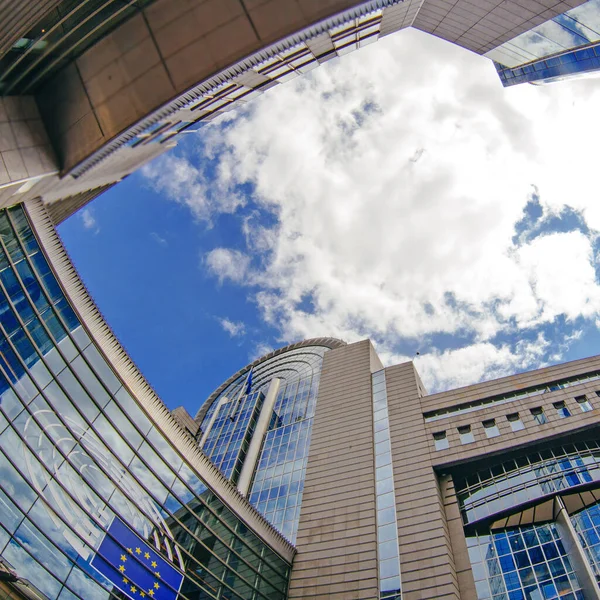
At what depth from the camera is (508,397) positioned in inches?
1757

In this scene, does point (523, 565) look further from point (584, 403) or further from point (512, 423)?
point (584, 403)

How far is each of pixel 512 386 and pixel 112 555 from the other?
129ft

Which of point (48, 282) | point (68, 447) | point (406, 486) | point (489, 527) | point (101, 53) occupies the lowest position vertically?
point (489, 527)

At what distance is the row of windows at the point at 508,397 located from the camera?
4347 centimetres

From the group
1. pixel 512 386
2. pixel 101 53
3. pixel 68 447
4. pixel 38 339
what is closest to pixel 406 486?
pixel 512 386

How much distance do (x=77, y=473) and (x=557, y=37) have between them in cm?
4151

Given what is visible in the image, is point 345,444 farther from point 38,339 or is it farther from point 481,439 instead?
point 38,339

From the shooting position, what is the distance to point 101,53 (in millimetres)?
15891

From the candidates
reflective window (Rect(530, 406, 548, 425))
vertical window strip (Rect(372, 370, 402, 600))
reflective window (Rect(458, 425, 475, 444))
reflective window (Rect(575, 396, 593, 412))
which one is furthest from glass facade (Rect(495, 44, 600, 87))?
vertical window strip (Rect(372, 370, 402, 600))

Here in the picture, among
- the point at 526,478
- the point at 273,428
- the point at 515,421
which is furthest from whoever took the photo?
the point at 273,428

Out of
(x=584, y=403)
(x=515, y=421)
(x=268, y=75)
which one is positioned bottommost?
(x=584, y=403)

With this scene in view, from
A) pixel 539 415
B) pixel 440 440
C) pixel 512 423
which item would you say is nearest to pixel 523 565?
pixel 440 440

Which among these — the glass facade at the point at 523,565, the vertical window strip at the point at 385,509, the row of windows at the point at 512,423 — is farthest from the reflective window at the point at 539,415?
the vertical window strip at the point at 385,509

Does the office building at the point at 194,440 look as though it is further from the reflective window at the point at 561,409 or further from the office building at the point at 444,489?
the reflective window at the point at 561,409
